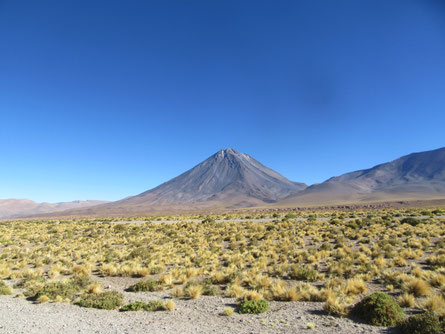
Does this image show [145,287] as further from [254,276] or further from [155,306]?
[254,276]

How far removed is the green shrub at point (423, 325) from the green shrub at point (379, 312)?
524 millimetres

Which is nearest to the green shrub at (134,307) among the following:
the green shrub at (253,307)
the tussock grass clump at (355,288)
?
the green shrub at (253,307)

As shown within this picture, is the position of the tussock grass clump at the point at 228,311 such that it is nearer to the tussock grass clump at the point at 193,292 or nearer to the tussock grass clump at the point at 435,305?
the tussock grass clump at the point at 193,292

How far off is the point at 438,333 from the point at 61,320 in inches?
357

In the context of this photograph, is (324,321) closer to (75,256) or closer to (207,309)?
(207,309)

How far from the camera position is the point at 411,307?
25.4 ft

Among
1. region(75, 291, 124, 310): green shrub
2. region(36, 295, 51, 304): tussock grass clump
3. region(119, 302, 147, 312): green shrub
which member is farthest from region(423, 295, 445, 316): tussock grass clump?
region(36, 295, 51, 304): tussock grass clump

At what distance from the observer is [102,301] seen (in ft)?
28.6

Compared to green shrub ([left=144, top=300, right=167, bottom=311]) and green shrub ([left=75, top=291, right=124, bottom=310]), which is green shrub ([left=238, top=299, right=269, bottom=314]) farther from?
green shrub ([left=75, top=291, right=124, bottom=310])

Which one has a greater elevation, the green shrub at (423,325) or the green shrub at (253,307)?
the green shrub at (423,325)

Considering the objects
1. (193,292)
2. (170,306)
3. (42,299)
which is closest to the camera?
(170,306)

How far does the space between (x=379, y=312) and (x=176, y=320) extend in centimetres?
528

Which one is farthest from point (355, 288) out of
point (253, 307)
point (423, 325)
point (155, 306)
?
point (155, 306)

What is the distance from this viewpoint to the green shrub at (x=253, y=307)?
782 centimetres
